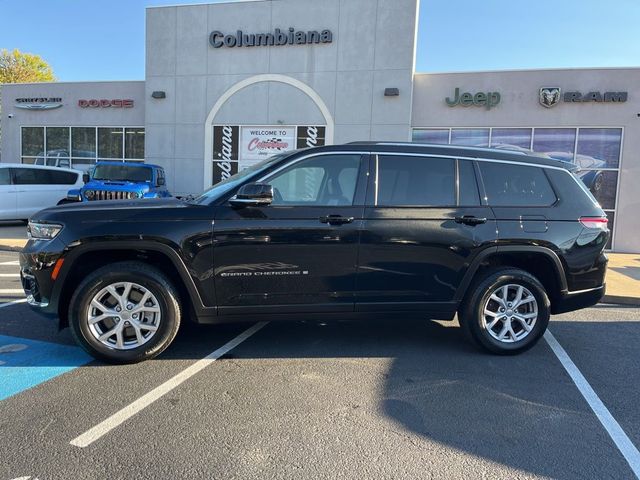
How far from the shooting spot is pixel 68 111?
18406 millimetres

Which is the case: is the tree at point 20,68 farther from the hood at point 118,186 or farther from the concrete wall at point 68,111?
the hood at point 118,186

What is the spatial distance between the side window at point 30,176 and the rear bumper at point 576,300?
1439 centimetres

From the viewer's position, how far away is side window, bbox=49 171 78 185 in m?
14.8

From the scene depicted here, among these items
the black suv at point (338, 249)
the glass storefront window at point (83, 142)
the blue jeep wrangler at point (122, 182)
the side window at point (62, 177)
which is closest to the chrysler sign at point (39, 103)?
the glass storefront window at point (83, 142)

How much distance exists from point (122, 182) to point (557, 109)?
11.9 meters

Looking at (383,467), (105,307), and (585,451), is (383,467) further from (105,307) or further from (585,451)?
(105,307)

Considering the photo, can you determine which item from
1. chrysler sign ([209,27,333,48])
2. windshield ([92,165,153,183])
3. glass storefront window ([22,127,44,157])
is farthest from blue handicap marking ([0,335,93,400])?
glass storefront window ([22,127,44,157])

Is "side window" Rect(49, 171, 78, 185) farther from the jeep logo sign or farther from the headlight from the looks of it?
the headlight

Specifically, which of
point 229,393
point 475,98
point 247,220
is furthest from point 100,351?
point 475,98

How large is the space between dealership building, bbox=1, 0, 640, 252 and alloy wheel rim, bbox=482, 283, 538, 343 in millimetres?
10558

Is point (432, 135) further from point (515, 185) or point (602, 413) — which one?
point (602, 413)

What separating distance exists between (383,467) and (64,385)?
2.51 m

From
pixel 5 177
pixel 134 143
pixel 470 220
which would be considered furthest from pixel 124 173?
pixel 470 220

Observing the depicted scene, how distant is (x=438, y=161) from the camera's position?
4598 mm
